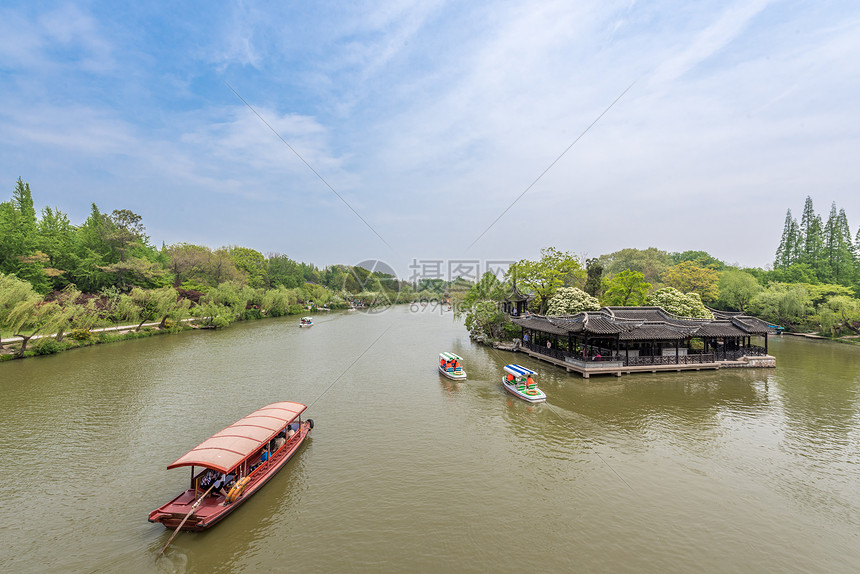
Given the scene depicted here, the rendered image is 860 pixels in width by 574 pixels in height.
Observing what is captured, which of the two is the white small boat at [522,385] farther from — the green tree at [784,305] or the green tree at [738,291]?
the green tree at [738,291]

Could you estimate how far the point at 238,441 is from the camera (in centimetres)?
1026

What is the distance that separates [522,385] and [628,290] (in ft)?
71.9

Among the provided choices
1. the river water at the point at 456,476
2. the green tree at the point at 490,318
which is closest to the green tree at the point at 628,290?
the green tree at the point at 490,318

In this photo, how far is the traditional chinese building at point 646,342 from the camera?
2252 cm

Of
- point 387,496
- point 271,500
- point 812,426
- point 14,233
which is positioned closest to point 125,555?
point 271,500

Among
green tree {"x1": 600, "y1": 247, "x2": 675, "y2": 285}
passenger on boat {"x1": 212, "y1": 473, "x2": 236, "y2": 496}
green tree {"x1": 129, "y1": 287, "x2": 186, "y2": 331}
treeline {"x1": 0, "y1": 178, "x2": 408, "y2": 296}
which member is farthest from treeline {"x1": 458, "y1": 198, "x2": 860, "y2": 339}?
treeline {"x1": 0, "y1": 178, "x2": 408, "y2": 296}

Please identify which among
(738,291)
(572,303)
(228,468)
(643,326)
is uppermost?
(738,291)

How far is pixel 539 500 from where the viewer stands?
32.7 feet

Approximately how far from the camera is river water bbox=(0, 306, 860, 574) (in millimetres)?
7992

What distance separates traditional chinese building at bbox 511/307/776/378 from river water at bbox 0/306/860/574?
150 centimetres

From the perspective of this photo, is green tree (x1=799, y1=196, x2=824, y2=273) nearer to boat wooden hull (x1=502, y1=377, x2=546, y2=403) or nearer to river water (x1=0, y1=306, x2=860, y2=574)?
river water (x1=0, y1=306, x2=860, y2=574)

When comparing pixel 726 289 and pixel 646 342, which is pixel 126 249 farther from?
pixel 726 289

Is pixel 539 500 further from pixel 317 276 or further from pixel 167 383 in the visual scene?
pixel 317 276

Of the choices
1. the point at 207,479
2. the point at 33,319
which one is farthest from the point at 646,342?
the point at 33,319
